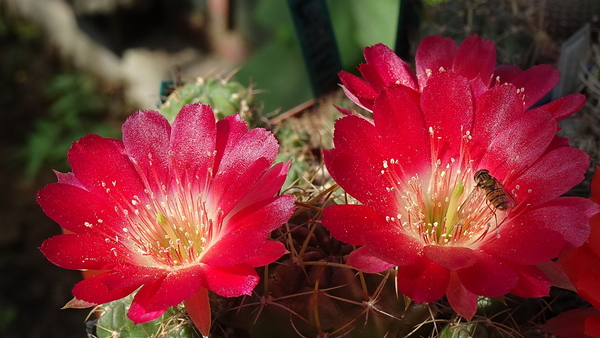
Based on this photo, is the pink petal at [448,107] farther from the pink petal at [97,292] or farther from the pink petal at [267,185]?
the pink petal at [97,292]

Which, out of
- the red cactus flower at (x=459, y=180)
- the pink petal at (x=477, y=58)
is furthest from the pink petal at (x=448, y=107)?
the pink petal at (x=477, y=58)

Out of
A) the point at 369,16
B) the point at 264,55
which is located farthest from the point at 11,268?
the point at 369,16

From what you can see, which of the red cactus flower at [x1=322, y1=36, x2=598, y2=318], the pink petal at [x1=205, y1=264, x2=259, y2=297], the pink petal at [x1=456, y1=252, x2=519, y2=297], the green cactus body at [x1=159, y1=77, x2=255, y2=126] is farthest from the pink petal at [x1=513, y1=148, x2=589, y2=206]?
the green cactus body at [x1=159, y1=77, x2=255, y2=126]

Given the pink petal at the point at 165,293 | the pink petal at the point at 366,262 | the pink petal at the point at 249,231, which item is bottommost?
the pink petal at the point at 366,262

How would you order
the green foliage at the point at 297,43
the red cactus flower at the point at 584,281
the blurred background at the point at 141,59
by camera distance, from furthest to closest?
the green foliage at the point at 297,43 < the blurred background at the point at 141,59 < the red cactus flower at the point at 584,281

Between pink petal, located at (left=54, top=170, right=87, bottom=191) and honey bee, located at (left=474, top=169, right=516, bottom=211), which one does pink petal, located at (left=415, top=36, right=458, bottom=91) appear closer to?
honey bee, located at (left=474, top=169, right=516, bottom=211)

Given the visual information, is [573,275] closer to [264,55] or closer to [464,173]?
[464,173]
